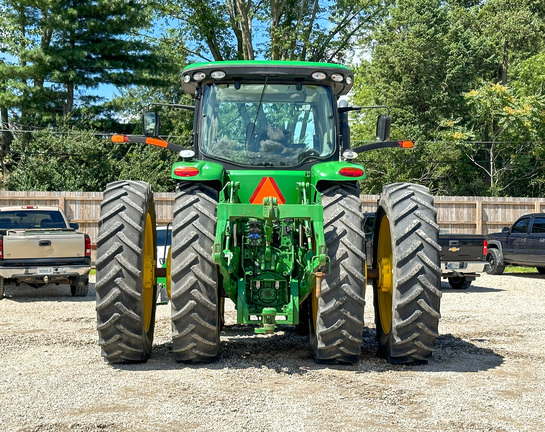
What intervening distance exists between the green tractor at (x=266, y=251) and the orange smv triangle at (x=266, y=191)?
0.4 inches

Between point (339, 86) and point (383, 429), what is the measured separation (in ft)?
13.5

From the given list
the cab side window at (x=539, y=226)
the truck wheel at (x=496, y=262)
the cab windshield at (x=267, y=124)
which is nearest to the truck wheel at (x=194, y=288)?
the cab windshield at (x=267, y=124)

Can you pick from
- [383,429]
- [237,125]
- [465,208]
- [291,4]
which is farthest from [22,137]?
[383,429]

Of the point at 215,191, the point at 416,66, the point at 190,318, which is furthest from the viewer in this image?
the point at 416,66

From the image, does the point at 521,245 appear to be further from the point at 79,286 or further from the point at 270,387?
the point at 270,387

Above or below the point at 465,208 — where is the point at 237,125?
above

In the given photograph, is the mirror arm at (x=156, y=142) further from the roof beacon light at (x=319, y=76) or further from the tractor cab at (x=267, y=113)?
the roof beacon light at (x=319, y=76)

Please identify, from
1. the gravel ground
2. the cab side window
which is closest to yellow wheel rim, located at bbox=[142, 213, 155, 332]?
the gravel ground

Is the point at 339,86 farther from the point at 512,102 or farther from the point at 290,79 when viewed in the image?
the point at 512,102

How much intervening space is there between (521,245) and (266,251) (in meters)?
15.3

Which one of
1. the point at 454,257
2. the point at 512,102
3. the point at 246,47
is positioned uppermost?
the point at 246,47

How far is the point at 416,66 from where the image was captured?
118 ft

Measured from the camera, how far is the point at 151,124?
8492mm

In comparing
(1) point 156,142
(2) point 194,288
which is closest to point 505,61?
(1) point 156,142
